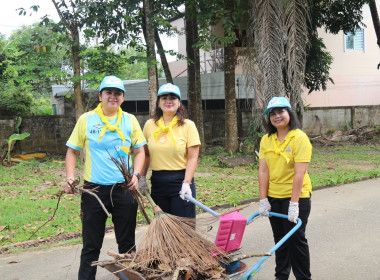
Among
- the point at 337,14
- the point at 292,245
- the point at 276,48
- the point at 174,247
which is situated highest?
the point at 337,14

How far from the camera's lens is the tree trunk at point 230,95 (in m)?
12.3

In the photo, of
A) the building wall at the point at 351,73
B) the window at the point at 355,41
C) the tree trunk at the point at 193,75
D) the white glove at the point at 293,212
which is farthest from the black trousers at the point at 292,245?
the window at the point at 355,41

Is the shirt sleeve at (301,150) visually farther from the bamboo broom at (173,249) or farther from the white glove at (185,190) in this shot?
the bamboo broom at (173,249)

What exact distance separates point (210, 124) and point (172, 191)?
1363cm

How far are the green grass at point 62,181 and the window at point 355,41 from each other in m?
10.1

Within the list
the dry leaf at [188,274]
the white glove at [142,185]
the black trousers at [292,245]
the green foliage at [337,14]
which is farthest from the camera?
the green foliage at [337,14]

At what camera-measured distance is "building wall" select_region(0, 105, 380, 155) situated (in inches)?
535

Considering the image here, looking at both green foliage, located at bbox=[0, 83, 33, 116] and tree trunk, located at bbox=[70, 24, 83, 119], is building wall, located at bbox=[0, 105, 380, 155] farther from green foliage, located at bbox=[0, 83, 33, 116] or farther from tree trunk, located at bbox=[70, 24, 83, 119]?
tree trunk, located at bbox=[70, 24, 83, 119]

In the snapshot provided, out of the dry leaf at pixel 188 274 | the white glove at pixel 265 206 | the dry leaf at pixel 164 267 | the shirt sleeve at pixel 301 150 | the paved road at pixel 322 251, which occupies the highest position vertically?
the shirt sleeve at pixel 301 150

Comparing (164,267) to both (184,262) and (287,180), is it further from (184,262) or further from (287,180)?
(287,180)

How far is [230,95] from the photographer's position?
40.8ft

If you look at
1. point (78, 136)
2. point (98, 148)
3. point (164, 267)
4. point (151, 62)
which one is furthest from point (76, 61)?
point (164, 267)

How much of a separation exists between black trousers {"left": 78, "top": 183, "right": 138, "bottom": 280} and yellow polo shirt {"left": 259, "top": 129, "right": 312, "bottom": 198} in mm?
1269

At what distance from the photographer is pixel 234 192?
8289 mm
